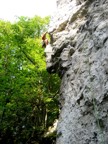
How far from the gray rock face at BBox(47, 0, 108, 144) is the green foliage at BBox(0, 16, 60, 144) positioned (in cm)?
504

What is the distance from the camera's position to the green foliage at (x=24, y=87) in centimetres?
1806

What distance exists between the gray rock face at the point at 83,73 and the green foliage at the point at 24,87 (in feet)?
16.5

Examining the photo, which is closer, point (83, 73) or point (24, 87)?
point (83, 73)

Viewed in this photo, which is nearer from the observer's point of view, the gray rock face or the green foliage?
the gray rock face

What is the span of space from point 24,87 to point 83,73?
854 centimetres

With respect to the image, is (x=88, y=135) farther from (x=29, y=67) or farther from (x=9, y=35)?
(x=9, y=35)

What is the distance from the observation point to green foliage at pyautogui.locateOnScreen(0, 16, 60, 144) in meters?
18.1

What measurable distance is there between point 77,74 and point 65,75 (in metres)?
1.32

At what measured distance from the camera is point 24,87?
1795 cm

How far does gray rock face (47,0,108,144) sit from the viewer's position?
339 inches

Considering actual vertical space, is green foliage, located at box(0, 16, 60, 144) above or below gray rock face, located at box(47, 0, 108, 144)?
above

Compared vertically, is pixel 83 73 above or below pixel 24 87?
below

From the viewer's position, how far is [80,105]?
31.6 ft

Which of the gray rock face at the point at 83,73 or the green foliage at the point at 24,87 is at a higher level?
the green foliage at the point at 24,87
